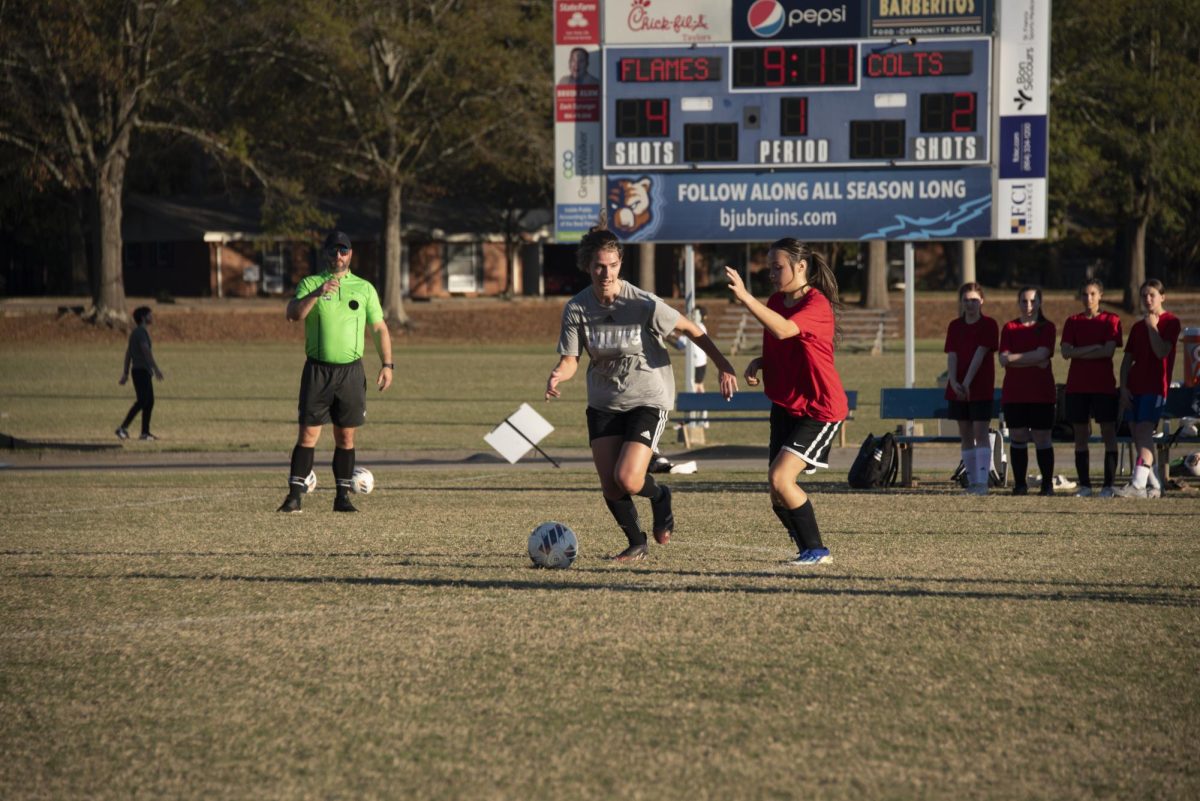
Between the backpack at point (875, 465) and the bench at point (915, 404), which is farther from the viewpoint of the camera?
the bench at point (915, 404)

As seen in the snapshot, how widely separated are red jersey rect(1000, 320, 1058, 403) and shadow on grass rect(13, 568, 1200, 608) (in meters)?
5.91

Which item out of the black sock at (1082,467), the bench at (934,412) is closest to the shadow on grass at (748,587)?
the black sock at (1082,467)

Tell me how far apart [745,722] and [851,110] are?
17.3 meters

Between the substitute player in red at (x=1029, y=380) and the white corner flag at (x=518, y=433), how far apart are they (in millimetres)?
5546

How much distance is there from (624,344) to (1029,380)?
6357 mm

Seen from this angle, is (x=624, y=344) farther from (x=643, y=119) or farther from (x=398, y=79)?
(x=398, y=79)

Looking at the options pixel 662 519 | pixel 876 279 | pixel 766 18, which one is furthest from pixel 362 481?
pixel 876 279

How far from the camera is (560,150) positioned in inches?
893

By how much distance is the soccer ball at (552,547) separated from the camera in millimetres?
9336

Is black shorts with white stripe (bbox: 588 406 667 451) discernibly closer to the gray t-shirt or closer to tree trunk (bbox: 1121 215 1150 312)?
the gray t-shirt

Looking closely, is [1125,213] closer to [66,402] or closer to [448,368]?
[448,368]

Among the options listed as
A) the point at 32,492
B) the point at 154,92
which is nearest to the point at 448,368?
the point at 154,92

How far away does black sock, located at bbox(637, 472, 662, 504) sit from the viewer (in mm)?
9779

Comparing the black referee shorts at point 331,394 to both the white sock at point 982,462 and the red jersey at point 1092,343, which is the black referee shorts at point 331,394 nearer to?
the white sock at point 982,462
